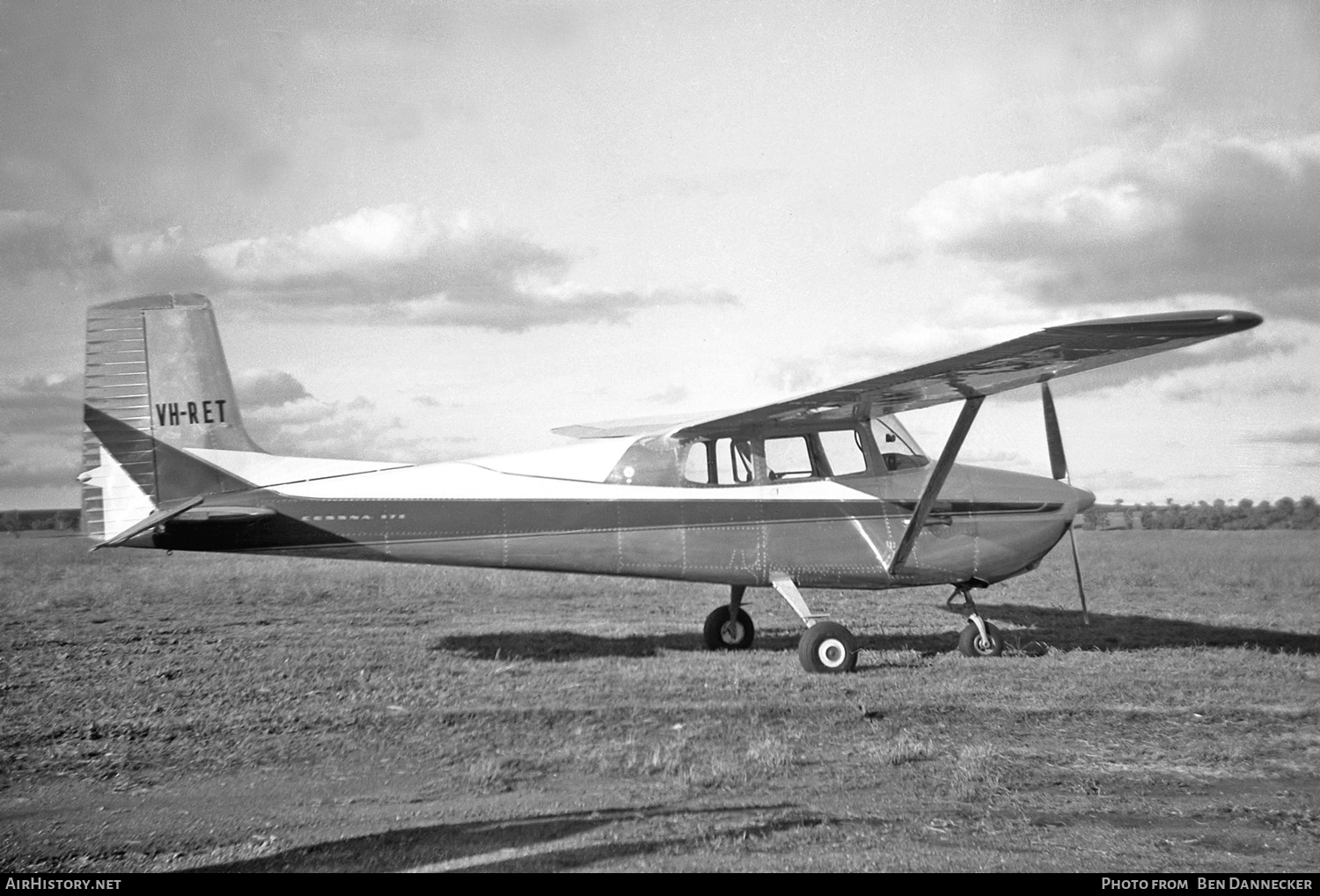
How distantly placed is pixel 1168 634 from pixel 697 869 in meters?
10.8

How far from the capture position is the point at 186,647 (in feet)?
38.4

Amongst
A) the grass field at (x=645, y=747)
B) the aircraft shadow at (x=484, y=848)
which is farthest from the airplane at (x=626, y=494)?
the aircraft shadow at (x=484, y=848)

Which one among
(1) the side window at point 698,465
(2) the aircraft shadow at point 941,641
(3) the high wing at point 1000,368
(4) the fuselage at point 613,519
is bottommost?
(2) the aircraft shadow at point 941,641

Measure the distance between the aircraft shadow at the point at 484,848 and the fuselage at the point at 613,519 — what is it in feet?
17.0

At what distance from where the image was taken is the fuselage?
33.1 ft

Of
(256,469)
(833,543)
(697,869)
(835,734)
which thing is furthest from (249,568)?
(697,869)

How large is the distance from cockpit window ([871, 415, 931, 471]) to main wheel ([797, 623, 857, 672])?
2.12 m

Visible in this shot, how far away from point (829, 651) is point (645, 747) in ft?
11.3

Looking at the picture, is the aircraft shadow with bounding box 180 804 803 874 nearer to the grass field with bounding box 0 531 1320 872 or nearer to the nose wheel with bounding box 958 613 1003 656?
the grass field with bounding box 0 531 1320 872

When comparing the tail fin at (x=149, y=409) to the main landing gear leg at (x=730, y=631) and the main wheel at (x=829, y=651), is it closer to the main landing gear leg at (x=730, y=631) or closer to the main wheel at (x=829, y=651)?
the main landing gear leg at (x=730, y=631)

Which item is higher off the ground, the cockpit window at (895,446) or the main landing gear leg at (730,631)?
the cockpit window at (895,446)

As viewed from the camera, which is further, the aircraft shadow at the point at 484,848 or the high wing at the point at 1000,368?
the high wing at the point at 1000,368

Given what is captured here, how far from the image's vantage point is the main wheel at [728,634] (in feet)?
38.3

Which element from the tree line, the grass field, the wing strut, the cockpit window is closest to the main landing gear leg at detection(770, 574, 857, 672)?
the grass field
